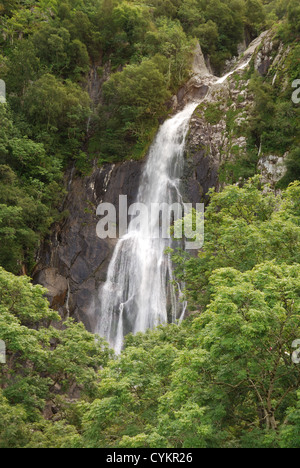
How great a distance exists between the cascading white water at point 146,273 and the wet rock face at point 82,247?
0.77m

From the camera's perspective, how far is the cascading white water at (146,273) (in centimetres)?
2261

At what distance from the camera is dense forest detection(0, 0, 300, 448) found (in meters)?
8.74

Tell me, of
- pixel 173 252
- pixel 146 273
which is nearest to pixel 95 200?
pixel 146 273

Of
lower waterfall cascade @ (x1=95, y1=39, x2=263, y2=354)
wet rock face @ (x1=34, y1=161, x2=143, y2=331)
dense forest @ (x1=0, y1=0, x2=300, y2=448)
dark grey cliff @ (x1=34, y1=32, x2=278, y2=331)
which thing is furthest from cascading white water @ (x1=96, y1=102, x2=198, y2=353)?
dense forest @ (x1=0, y1=0, x2=300, y2=448)

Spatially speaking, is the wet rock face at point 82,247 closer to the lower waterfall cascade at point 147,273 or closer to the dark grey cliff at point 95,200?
the dark grey cliff at point 95,200

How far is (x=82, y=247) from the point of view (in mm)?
26094

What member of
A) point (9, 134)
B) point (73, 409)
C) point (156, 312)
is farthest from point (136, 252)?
point (73, 409)

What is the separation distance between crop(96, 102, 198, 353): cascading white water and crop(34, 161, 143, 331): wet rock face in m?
0.77

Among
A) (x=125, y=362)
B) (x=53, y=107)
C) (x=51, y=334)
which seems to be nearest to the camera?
(x=125, y=362)

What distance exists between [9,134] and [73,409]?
1888 cm

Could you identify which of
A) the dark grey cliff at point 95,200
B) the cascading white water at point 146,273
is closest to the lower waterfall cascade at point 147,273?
the cascading white water at point 146,273

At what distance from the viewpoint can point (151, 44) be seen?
33594 millimetres

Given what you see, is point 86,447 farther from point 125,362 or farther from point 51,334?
point 51,334

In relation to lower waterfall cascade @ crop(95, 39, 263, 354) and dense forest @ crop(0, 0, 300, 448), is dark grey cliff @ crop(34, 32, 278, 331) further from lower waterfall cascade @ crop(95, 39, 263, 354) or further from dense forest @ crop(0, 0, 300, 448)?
dense forest @ crop(0, 0, 300, 448)
